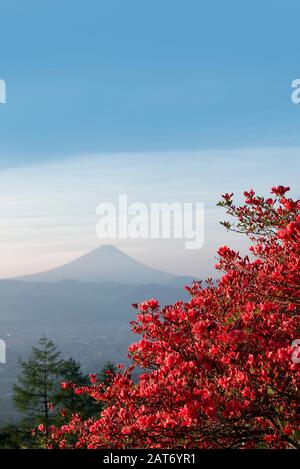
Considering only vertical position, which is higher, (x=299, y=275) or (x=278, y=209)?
(x=278, y=209)

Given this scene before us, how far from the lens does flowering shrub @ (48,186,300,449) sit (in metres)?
7.25

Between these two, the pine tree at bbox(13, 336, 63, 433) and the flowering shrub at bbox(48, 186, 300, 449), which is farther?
the pine tree at bbox(13, 336, 63, 433)

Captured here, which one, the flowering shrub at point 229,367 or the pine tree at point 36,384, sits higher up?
the flowering shrub at point 229,367

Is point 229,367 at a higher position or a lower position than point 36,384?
higher

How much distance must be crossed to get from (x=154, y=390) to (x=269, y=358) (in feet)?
7.05

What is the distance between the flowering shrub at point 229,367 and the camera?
7.25m

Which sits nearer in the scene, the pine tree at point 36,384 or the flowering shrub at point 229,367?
the flowering shrub at point 229,367

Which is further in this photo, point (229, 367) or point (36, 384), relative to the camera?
point (36, 384)

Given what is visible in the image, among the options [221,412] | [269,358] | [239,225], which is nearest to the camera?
[269,358]

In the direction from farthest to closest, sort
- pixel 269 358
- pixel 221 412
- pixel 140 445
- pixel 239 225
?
1. pixel 239 225
2. pixel 140 445
3. pixel 221 412
4. pixel 269 358

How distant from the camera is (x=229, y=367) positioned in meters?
7.58
